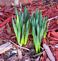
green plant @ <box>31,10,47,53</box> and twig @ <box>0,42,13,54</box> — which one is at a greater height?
green plant @ <box>31,10,47,53</box>

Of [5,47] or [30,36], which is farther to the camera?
[30,36]

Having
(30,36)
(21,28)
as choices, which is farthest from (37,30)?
(30,36)

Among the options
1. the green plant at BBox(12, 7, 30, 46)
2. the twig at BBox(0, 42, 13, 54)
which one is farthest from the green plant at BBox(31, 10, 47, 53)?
the twig at BBox(0, 42, 13, 54)

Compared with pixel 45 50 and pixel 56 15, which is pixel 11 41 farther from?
pixel 56 15

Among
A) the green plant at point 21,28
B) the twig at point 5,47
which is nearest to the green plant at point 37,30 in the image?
the green plant at point 21,28

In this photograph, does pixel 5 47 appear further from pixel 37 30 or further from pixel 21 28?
pixel 37 30

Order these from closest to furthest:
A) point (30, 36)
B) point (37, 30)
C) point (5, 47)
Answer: point (37, 30), point (5, 47), point (30, 36)

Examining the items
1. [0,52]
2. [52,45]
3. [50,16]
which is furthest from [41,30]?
[50,16]

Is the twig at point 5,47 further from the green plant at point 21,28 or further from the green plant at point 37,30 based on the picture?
the green plant at point 37,30

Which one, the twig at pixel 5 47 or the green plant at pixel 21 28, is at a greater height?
the green plant at pixel 21 28

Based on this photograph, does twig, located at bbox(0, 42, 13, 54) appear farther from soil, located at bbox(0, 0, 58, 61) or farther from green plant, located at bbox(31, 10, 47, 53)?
green plant, located at bbox(31, 10, 47, 53)

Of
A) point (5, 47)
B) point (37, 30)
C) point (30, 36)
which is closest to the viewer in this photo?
point (37, 30)
